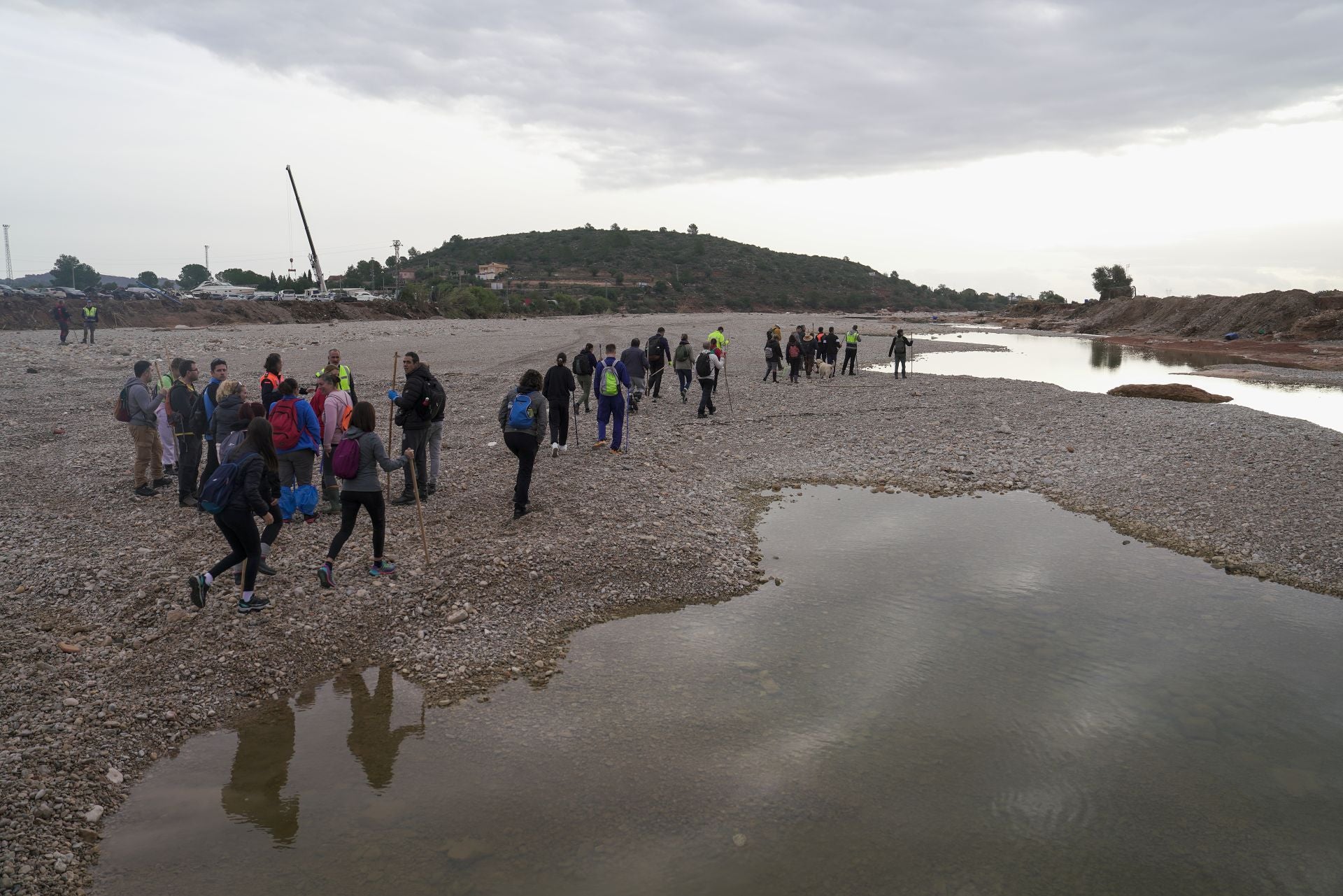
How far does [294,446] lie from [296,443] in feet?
0.19

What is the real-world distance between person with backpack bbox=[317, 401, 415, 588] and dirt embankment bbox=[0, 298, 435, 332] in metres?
53.7

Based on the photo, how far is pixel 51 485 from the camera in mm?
14094

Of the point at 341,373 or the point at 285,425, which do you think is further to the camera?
the point at 341,373

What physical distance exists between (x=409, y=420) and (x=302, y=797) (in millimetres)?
6216

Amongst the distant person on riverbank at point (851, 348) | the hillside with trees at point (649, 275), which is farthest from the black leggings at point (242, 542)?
the hillside with trees at point (649, 275)

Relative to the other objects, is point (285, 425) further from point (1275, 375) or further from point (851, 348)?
point (1275, 375)

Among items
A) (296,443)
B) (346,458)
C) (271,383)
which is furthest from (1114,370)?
(346,458)

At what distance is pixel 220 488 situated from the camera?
838 centimetres

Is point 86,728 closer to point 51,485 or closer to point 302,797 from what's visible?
point 302,797

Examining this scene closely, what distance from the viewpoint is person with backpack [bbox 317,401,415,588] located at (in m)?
9.06

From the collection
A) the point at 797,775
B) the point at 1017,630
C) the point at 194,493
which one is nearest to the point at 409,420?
the point at 194,493

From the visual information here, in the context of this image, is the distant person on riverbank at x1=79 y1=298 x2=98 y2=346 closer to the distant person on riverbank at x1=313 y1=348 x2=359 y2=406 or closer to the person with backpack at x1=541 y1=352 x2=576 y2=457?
the distant person on riverbank at x1=313 y1=348 x2=359 y2=406

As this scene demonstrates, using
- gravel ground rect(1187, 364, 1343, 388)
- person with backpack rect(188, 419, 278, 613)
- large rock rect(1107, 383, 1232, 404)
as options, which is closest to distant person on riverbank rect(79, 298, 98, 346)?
person with backpack rect(188, 419, 278, 613)

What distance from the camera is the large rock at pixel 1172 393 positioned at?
88.6ft
